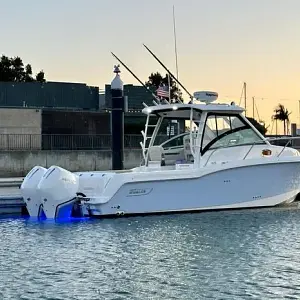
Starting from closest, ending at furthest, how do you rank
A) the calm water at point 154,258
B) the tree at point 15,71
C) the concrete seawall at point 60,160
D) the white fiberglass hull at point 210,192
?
1. the calm water at point 154,258
2. the white fiberglass hull at point 210,192
3. the concrete seawall at point 60,160
4. the tree at point 15,71

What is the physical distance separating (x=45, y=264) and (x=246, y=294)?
3.49 metres

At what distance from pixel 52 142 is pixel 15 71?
133 ft

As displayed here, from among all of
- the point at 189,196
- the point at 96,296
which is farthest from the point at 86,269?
the point at 189,196

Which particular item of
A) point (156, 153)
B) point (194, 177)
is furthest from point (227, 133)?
point (156, 153)

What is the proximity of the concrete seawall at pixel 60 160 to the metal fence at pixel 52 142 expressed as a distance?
1082 millimetres

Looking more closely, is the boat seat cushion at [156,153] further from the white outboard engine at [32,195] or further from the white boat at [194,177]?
the white outboard engine at [32,195]

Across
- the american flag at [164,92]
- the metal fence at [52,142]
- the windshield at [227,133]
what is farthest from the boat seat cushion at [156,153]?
the metal fence at [52,142]

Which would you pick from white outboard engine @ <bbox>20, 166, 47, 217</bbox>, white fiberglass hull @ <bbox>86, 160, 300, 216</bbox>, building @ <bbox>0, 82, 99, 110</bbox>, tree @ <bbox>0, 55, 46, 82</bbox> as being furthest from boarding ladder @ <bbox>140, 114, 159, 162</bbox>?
tree @ <bbox>0, 55, 46, 82</bbox>

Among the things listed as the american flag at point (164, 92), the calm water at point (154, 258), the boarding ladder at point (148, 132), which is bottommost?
the calm water at point (154, 258)

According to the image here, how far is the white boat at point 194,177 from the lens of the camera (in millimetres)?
15820

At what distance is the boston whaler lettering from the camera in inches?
623

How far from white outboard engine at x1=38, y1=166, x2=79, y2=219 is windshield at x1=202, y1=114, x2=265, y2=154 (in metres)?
3.47

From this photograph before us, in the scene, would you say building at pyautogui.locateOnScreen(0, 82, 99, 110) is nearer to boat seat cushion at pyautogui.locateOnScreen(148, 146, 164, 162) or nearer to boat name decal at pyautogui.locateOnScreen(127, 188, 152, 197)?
boat seat cushion at pyautogui.locateOnScreen(148, 146, 164, 162)

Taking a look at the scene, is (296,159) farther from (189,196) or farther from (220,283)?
(220,283)
